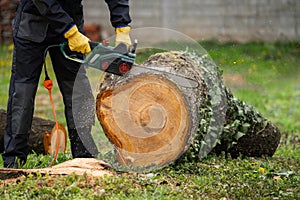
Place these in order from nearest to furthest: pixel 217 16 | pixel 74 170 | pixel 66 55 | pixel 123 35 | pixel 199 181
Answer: pixel 74 170 < pixel 199 181 < pixel 123 35 < pixel 66 55 < pixel 217 16

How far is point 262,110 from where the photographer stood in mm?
8469

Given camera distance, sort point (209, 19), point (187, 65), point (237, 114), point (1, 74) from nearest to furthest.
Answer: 1. point (187, 65)
2. point (237, 114)
3. point (1, 74)
4. point (209, 19)

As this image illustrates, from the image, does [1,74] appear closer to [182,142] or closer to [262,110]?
[262,110]

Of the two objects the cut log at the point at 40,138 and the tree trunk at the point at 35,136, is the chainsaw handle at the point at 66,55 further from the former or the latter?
the tree trunk at the point at 35,136

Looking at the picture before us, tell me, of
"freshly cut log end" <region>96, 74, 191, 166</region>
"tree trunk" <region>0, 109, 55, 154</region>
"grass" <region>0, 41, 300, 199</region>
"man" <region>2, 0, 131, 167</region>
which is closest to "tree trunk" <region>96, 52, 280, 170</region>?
"freshly cut log end" <region>96, 74, 191, 166</region>

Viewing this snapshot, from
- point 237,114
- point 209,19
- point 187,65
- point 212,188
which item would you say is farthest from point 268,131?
point 209,19

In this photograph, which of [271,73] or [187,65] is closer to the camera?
[187,65]

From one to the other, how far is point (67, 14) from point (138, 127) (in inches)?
36.3

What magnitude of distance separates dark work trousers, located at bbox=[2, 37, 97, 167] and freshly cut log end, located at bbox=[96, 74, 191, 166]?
46 centimetres

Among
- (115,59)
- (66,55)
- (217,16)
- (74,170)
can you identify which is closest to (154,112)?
(115,59)

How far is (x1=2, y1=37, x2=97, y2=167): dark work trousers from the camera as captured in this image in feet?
15.5

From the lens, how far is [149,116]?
14.4 ft

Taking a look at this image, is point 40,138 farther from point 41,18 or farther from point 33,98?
point 41,18

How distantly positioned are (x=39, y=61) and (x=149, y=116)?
976 millimetres
